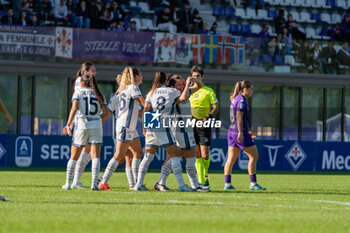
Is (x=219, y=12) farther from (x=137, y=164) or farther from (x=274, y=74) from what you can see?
(x=137, y=164)

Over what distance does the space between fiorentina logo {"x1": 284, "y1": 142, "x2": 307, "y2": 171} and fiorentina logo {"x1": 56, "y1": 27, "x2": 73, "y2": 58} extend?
8.57 m

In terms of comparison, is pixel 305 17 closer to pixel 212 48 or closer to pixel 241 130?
pixel 212 48

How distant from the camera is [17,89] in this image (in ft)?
97.5

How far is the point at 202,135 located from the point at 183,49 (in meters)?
15.7

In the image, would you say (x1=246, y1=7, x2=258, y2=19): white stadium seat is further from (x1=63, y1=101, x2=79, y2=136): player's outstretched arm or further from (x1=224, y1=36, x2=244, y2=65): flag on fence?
(x1=63, y1=101, x2=79, y2=136): player's outstretched arm

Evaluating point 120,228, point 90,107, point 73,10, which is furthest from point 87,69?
point 73,10

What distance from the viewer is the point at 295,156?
27703 millimetres

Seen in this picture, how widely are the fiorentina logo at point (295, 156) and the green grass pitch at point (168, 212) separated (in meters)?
14.4

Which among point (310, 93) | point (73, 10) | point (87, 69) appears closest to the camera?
point (87, 69)

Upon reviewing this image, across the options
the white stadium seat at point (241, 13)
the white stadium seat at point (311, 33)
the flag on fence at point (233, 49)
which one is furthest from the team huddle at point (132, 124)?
the white stadium seat at point (311, 33)

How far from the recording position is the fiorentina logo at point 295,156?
90.3ft

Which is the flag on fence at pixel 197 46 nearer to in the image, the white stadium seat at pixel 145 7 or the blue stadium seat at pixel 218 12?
the white stadium seat at pixel 145 7

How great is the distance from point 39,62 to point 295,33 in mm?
11218

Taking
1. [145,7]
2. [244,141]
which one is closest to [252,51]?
[145,7]
